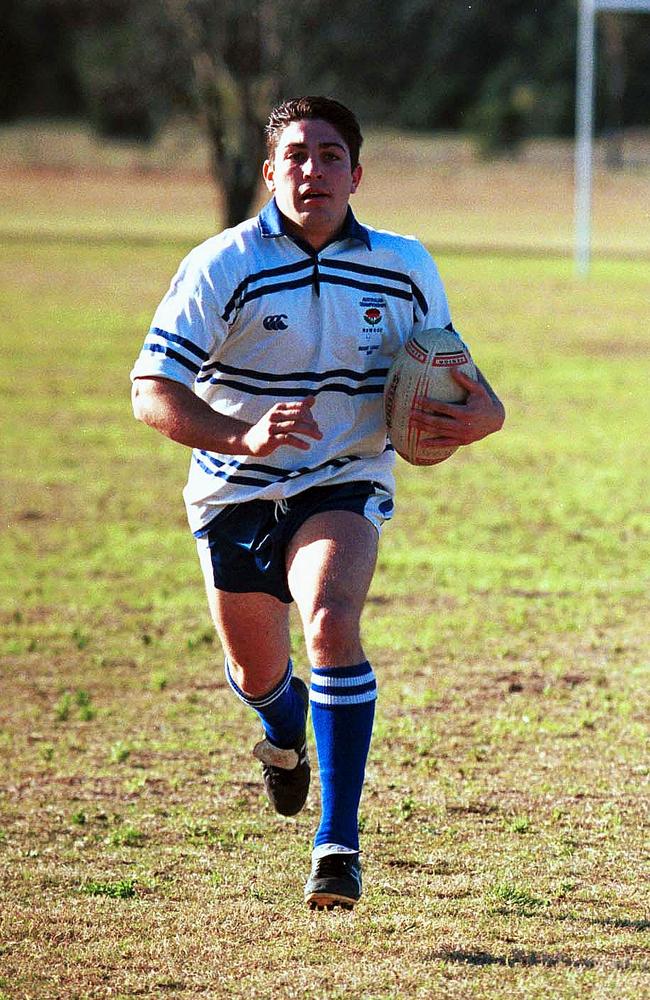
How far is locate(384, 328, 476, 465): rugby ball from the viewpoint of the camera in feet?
15.6

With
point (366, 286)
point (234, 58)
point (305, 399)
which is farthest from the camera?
point (234, 58)

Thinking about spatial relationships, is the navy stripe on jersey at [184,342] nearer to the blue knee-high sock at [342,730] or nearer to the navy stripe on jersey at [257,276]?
the navy stripe on jersey at [257,276]

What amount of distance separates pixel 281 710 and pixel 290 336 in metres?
1.29

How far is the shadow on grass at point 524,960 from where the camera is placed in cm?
423

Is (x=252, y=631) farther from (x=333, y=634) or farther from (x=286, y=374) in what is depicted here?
(x=286, y=374)

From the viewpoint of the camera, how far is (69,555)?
396 inches

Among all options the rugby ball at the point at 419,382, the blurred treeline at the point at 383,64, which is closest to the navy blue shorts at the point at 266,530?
the rugby ball at the point at 419,382

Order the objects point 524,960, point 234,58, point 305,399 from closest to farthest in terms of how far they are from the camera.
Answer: point 524,960
point 305,399
point 234,58

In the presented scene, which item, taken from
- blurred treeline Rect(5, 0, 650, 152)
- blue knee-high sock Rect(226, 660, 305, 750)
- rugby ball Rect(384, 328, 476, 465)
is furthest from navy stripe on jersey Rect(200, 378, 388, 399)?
blurred treeline Rect(5, 0, 650, 152)

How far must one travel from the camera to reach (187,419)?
14.9 ft

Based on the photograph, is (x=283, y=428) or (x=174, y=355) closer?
(x=283, y=428)

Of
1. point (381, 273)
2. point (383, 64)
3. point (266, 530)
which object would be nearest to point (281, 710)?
point (266, 530)

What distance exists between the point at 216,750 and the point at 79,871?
4.58 feet

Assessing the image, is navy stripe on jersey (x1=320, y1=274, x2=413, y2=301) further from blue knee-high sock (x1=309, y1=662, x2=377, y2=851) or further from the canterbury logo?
blue knee-high sock (x1=309, y1=662, x2=377, y2=851)
